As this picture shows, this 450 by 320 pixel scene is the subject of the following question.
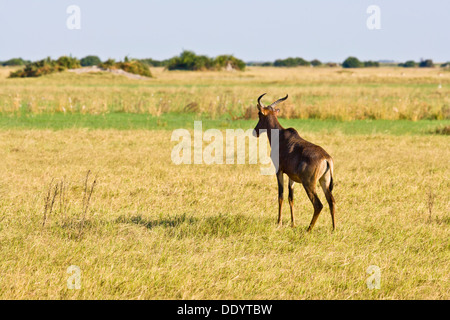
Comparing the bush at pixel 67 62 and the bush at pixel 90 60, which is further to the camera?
the bush at pixel 90 60

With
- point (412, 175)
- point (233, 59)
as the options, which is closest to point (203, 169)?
point (412, 175)

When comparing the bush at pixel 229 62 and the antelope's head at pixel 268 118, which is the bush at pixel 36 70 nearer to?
the bush at pixel 229 62

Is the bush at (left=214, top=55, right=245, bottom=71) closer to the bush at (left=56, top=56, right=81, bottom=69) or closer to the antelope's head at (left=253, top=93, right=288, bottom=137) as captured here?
the bush at (left=56, top=56, right=81, bottom=69)

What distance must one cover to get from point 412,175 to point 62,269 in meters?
8.82
